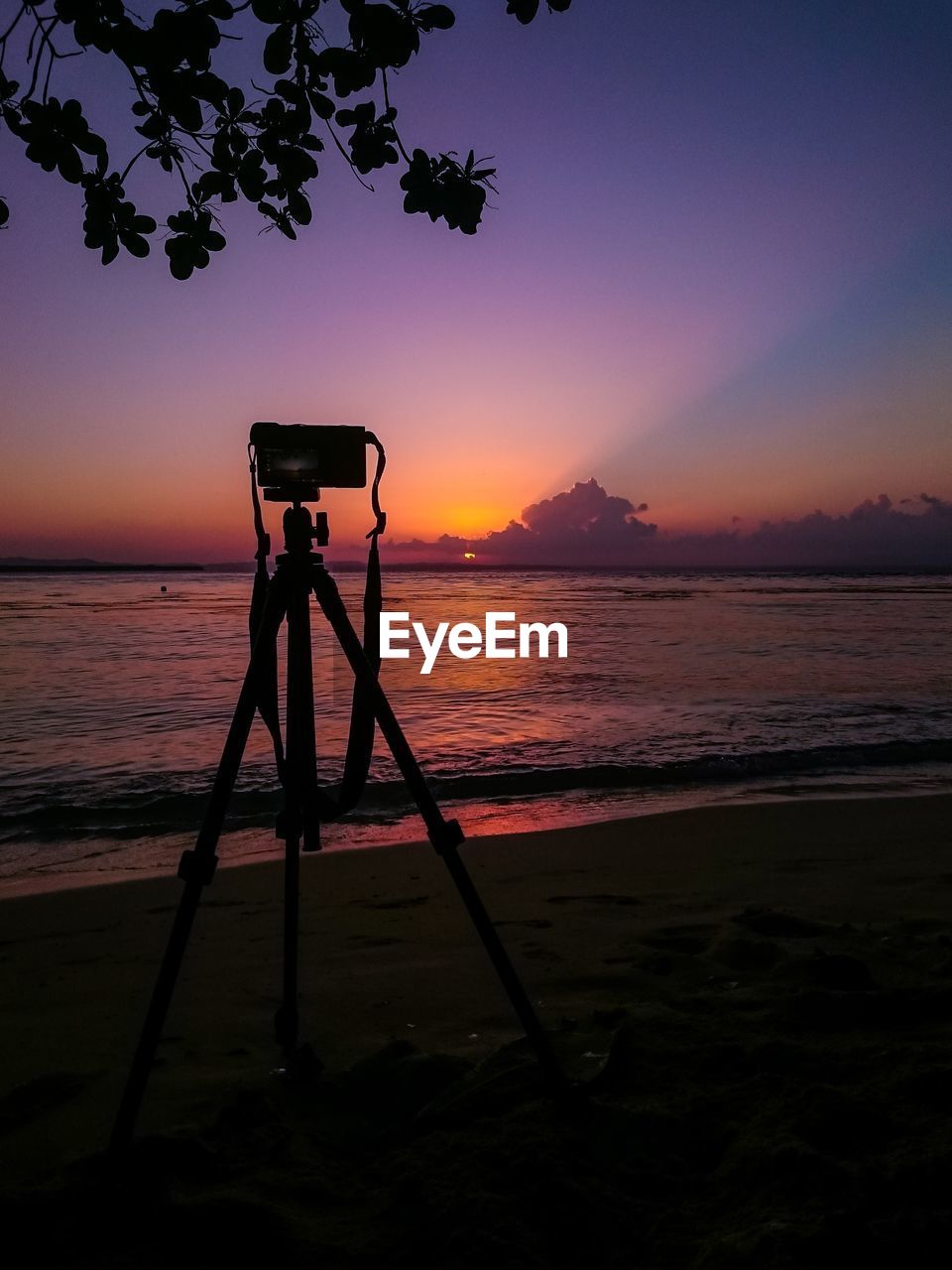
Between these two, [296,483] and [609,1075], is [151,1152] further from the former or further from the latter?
[296,483]

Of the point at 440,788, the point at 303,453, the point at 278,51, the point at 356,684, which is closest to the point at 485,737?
the point at 440,788

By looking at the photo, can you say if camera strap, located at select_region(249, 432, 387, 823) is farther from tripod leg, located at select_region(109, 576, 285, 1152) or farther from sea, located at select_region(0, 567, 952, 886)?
sea, located at select_region(0, 567, 952, 886)

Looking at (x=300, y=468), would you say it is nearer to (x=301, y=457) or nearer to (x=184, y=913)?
(x=301, y=457)

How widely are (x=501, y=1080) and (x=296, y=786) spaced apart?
1123mm

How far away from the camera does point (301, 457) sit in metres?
2.45

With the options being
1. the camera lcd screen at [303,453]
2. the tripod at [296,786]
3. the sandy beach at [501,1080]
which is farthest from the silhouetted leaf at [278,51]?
the sandy beach at [501,1080]

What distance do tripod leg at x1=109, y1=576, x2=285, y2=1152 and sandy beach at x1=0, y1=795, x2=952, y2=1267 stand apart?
0.64 feet

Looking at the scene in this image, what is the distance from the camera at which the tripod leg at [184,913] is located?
6.54ft

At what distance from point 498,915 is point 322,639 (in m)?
20.8

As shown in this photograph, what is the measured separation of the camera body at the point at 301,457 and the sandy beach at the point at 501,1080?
1.90m

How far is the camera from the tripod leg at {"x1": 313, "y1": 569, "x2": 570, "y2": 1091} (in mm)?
2275

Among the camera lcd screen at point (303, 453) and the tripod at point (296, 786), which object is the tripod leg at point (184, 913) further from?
the camera lcd screen at point (303, 453)

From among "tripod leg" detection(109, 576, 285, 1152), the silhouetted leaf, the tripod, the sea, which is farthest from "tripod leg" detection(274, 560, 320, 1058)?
the sea

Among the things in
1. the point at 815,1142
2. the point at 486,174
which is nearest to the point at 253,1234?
the point at 815,1142
